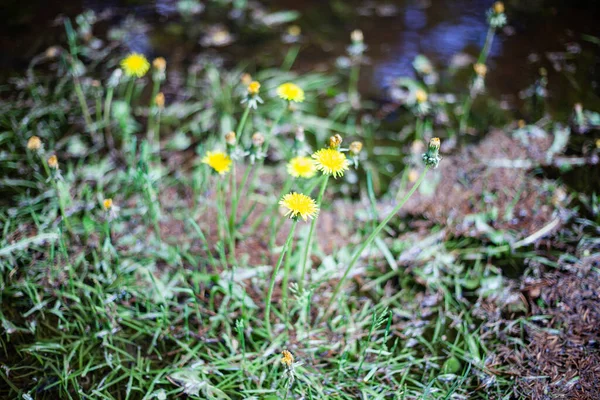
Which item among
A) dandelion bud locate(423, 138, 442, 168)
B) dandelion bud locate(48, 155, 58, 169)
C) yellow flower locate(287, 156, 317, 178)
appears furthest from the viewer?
dandelion bud locate(48, 155, 58, 169)

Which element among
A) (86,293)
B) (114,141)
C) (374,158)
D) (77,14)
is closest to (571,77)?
(374,158)

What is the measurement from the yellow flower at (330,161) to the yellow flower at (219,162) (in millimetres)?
386

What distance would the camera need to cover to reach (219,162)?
1689mm

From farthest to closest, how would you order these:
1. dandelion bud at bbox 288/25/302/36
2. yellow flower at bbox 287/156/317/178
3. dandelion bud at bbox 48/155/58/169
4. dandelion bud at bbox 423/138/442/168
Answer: dandelion bud at bbox 288/25/302/36, dandelion bud at bbox 48/155/58/169, yellow flower at bbox 287/156/317/178, dandelion bud at bbox 423/138/442/168

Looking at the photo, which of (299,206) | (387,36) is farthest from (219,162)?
(387,36)

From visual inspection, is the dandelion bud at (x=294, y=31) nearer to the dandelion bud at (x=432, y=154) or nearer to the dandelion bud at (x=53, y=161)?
the dandelion bud at (x=53, y=161)

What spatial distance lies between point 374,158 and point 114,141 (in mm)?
1338

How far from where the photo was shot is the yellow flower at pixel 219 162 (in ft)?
5.48

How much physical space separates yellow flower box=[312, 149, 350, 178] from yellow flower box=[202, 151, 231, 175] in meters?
0.39

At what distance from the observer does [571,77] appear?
283cm

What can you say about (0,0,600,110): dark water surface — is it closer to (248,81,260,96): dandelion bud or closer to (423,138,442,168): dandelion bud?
(248,81,260,96): dandelion bud

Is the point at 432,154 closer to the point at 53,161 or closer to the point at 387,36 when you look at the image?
the point at 53,161

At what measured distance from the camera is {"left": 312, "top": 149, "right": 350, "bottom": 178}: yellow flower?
56.4 inches

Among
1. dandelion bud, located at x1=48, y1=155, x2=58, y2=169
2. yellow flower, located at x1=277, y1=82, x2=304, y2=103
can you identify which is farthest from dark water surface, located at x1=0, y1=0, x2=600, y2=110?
dandelion bud, located at x1=48, y1=155, x2=58, y2=169
